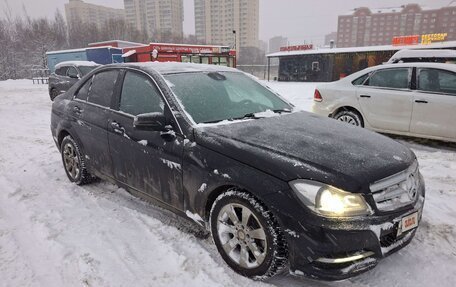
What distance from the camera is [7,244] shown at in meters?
3.13

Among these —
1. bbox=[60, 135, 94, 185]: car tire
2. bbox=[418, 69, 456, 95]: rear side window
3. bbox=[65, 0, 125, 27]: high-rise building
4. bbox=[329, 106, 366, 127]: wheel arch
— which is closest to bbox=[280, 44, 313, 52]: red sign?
bbox=[329, 106, 366, 127]: wheel arch

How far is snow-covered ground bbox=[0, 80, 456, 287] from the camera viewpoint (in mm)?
2598

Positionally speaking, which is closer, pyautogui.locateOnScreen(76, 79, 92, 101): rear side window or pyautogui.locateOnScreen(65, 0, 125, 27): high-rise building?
pyautogui.locateOnScreen(76, 79, 92, 101): rear side window

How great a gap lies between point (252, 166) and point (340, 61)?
107 feet

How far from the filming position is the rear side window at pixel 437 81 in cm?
581

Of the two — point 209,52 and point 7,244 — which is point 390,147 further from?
point 209,52

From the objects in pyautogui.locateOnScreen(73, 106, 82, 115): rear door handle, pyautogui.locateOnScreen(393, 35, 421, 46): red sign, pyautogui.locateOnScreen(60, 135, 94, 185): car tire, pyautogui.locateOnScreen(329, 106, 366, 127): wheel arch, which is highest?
pyautogui.locateOnScreen(393, 35, 421, 46): red sign

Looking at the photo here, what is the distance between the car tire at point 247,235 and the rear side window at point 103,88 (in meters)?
2.02

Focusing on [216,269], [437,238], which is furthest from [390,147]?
[216,269]

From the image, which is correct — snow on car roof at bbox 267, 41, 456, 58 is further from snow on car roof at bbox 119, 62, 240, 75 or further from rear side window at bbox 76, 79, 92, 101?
rear side window at bbox 76, 79, 92, 101

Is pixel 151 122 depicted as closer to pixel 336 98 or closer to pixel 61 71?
pixel 336 98

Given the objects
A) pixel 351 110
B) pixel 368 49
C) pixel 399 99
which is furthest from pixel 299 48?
pixel 399 99

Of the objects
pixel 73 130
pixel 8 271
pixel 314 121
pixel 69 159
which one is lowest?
pixel 8 271

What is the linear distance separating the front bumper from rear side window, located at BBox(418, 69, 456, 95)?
4.68 m
